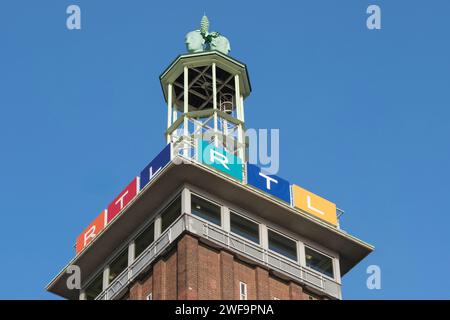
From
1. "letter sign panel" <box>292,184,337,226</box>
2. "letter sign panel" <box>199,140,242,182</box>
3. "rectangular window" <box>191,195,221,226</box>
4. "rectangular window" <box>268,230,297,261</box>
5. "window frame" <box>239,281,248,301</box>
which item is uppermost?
"letter sign panel" <box>199,140,242,182</box>

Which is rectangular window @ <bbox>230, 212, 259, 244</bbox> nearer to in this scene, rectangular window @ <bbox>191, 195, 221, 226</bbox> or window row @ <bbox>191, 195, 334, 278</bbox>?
window row @ <bbox>191, 195, 334, 278</bbox>

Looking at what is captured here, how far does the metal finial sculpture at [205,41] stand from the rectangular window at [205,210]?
15215mm

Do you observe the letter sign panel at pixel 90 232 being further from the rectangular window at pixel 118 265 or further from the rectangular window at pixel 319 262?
the rectangular window at pixel 319 262

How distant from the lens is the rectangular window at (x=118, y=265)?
85.6 m

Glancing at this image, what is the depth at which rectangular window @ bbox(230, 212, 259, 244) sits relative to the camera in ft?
272

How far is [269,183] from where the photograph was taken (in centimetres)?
8381

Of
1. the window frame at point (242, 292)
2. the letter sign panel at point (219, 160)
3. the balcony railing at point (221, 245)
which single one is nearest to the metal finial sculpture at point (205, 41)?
the letter sign panel at point (219, 160)

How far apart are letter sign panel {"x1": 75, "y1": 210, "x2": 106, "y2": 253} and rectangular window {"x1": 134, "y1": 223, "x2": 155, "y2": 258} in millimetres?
2595

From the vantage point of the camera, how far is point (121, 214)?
83812 millimetres

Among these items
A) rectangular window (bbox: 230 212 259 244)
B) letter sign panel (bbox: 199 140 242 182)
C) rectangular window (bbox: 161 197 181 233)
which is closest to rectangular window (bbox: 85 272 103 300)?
rectangular window (bbox: 161 197 181 233)
